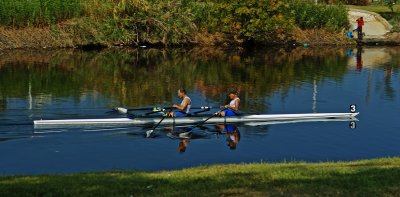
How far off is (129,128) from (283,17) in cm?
3234

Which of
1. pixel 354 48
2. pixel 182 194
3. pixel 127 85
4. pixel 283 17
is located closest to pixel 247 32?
pixel 283 17

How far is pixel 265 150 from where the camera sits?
68.5 ft

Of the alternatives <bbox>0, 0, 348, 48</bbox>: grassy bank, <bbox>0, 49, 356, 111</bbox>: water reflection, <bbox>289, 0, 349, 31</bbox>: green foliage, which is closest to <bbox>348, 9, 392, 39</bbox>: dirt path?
<bbox>289, 0, 349, 31</bbox>: green foliage

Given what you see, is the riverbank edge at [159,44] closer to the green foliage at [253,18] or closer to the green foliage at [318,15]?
the green foliage at [318,15]

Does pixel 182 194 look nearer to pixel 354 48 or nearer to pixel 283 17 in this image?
pixel 283 17

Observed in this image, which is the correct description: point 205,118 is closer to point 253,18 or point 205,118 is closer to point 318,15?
point 253,18

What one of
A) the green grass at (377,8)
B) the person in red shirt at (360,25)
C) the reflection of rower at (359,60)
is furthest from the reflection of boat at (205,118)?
the green grass at (377,8)

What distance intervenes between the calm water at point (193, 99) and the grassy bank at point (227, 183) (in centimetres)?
517

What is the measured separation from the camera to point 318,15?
57.6m

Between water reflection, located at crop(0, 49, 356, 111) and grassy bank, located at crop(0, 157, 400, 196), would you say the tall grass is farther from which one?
grassy bank, located at crop(0, 157, 400, 196)

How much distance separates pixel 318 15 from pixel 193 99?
3074 centimetres

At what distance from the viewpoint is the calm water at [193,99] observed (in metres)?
19.9

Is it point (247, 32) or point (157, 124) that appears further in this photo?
point (247, 32)

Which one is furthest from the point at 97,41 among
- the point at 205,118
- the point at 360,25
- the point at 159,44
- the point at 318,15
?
the point at 205,118
